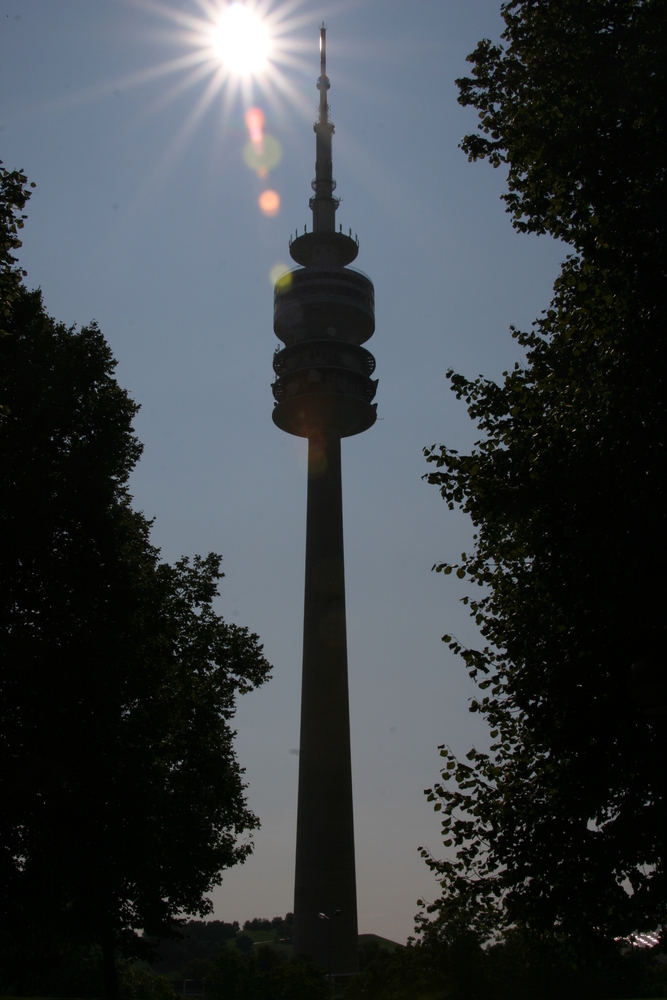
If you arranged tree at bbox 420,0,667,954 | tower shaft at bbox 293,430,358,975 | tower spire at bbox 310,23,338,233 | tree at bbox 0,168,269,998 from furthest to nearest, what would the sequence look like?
tower spire at bbox 310,23,338,233, tower shaft at bbox 293,430,358,975, tree at bbox 0,168,269,998, tree at bbox 420,0,667,954

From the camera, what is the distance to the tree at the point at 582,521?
12.6 metres

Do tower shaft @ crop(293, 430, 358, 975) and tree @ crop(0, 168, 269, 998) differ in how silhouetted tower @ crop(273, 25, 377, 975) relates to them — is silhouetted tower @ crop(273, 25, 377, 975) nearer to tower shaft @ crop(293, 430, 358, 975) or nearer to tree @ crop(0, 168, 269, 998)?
tower shaft @ crop(293, 430, 358, 975)

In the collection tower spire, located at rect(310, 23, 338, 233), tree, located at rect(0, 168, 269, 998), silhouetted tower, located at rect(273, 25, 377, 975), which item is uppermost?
tower spire, located at rect(310, 23, 338, 233)

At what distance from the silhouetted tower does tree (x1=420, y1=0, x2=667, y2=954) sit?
4288 centimetres

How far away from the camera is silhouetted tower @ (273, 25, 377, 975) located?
184ft

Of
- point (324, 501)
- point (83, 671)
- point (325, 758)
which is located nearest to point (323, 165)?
point (324, 501)

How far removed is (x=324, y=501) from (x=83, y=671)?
4778cm

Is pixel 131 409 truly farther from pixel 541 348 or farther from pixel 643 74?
pixel 643 74

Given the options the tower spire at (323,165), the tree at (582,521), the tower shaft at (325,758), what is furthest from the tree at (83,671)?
the tower spire at (323,165)

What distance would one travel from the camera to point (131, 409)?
21.8 metres

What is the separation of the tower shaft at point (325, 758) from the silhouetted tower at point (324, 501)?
7 cm

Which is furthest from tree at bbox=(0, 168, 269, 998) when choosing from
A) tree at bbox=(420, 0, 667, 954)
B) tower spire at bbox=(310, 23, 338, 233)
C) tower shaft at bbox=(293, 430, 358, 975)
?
tower spire at bbox=(310, 23, 338, 233)

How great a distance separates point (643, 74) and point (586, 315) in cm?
381

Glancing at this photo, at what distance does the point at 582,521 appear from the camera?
42.0ft
